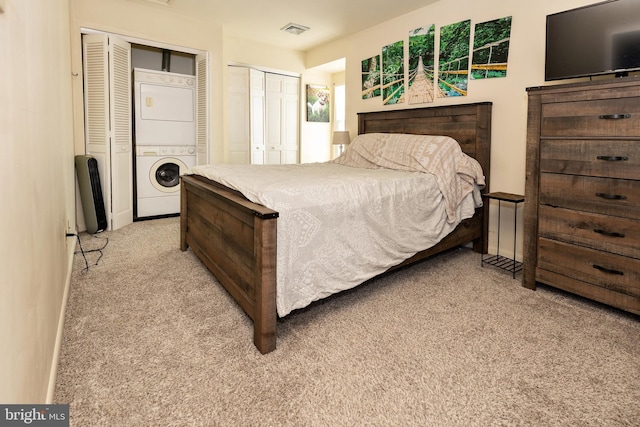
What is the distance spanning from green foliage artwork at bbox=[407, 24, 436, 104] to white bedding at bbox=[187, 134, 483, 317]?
4.49 feet

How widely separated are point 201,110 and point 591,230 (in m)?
4.34

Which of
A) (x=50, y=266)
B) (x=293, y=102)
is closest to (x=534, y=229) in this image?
(x=50, y=266)

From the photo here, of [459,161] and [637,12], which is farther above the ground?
[637,12]

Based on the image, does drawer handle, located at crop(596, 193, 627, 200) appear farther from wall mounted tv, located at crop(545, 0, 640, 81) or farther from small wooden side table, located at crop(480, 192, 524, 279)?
wall mounted tv, located at crop(545, 0, 640, 81)

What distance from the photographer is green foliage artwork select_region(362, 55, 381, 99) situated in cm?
429

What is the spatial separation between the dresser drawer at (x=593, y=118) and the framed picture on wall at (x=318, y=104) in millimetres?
4065

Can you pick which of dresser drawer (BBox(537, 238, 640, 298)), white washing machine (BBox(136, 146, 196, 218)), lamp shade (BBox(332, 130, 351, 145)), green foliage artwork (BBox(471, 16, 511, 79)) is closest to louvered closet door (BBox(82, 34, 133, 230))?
white washing machine (BBox(136, 146, 196, 218))

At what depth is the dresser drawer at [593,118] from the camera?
193 cm

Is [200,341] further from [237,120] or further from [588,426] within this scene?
[237,120]

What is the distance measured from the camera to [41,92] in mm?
1459

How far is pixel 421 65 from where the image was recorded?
3.74 metres

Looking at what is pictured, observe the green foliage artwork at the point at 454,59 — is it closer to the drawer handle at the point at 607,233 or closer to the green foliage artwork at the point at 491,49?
the green foliage artwork at the point at 491,49

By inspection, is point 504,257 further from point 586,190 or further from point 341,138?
point 341,138

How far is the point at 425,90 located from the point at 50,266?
11.4ft
